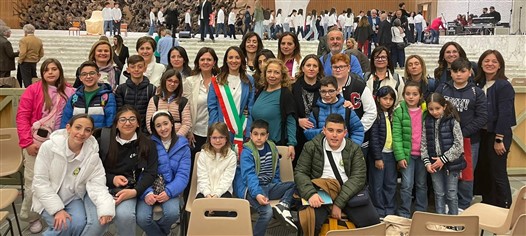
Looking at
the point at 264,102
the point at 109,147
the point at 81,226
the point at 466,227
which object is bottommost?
the point at 81,226

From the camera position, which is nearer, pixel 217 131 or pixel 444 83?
pixel 217 131

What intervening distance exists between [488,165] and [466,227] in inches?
88.9

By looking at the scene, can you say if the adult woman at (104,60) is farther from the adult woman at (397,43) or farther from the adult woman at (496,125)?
the adult woman at (397,43)

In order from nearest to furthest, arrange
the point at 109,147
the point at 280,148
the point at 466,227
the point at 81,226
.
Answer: the point at 466,227 → the point at 81,226 → the point at 109,147 → the point at 280,148

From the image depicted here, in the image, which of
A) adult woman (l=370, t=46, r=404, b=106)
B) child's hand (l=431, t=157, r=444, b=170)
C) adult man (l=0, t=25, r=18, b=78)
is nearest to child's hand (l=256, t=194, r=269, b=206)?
child's hand (l=431, t=157, r=444, b=170)

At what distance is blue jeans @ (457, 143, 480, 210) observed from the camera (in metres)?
4.56

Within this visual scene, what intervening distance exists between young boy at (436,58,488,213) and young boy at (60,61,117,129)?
3032mm

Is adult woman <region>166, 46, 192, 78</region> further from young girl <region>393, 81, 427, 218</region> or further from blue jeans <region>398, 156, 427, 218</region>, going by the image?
blue jeans <region>398, 156, 427, 218</region>

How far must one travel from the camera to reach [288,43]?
16.1 feet

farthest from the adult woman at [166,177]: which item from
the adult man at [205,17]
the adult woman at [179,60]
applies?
the adult man at [205,17]

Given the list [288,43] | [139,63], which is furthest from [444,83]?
[139,63]

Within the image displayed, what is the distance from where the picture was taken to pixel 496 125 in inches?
183

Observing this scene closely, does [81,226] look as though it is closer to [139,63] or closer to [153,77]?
[139,63]

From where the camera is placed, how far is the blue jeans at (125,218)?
11.8 feet
